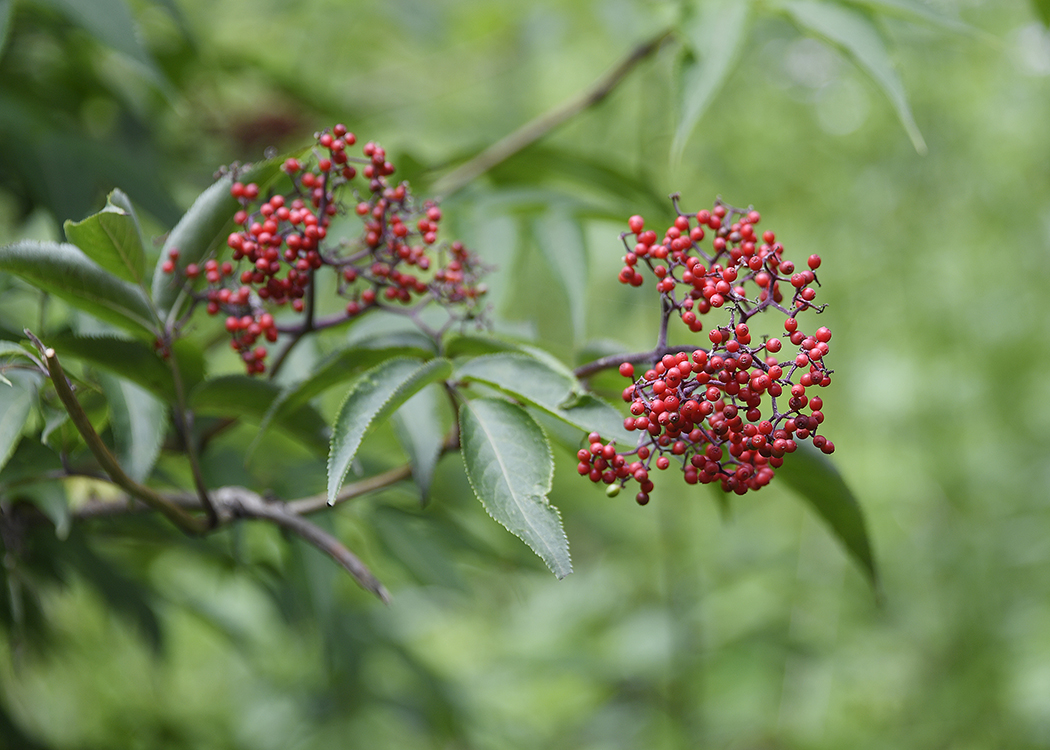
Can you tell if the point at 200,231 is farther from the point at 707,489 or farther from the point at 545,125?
the point at 707,489

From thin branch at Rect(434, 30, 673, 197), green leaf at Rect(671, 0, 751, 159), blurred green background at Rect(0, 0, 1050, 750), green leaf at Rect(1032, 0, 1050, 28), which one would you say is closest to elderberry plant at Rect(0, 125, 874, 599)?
green leaf at Rect(671, 0, 751, 159)

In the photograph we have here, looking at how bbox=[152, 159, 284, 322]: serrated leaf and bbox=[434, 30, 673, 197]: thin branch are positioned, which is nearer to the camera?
bbox=[152, 159, 284, 322]: serrated leaf

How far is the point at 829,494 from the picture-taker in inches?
36.4

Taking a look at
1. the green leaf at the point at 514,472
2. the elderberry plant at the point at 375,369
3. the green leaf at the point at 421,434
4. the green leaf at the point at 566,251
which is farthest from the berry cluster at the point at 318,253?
the green leaf at the point at 566,251

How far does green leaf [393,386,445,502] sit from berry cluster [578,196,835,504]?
258 millimetres

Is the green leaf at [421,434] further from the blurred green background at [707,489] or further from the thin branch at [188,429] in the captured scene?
the blurred green background at [707,489]

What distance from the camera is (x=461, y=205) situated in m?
1.45

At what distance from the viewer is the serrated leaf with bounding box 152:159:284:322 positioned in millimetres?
856

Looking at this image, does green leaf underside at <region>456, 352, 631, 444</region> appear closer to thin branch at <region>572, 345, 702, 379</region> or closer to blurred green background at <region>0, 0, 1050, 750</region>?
thin branch at <region>572, 345, 702, 379</region>

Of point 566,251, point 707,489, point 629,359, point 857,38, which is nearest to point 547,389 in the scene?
point 629,359

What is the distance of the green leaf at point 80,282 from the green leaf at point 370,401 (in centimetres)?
28

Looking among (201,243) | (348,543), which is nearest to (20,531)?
(201,243)

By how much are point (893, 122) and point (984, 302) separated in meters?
0.76

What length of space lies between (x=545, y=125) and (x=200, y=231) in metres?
0.87
